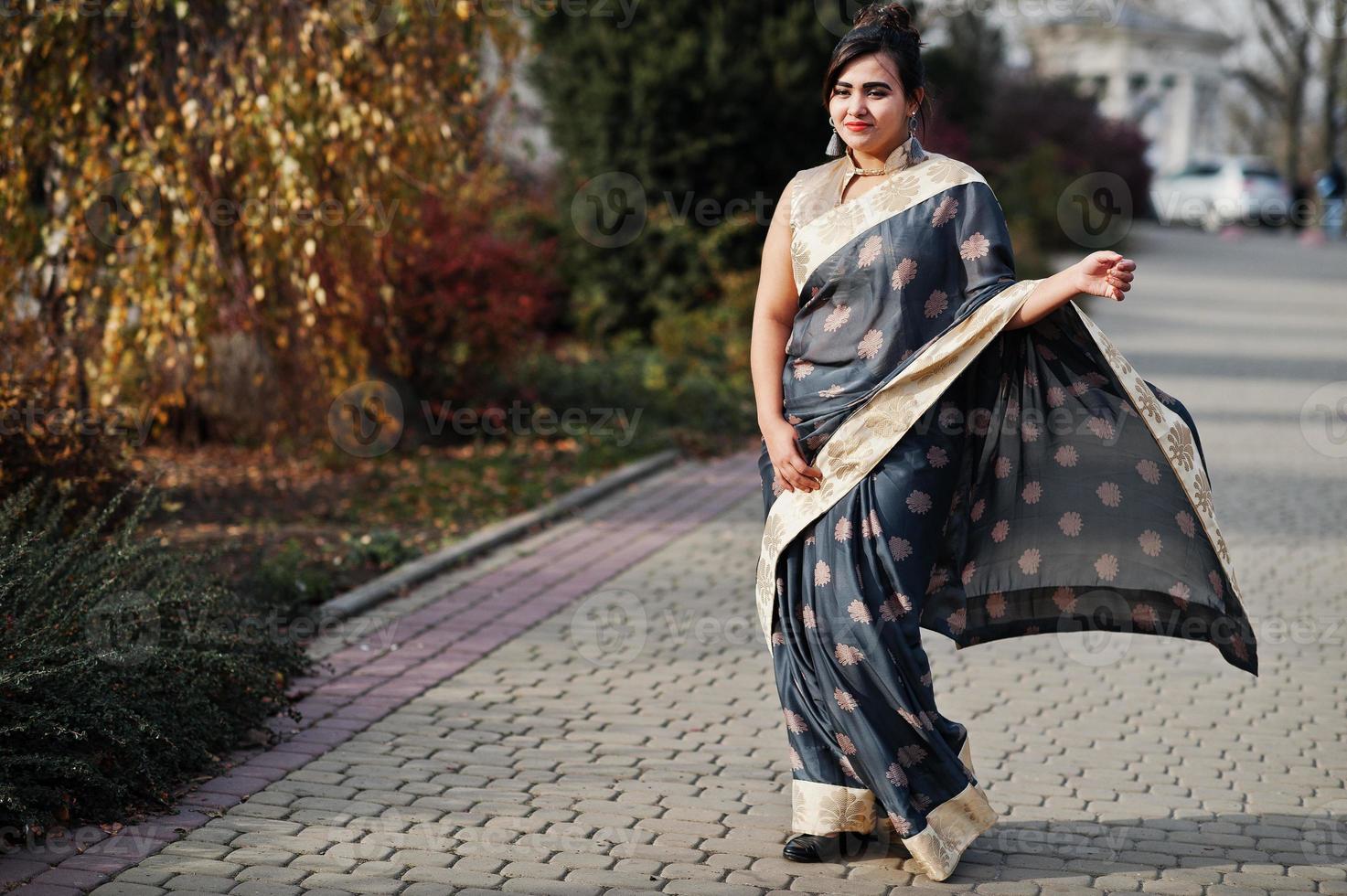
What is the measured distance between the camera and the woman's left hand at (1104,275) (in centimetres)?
332

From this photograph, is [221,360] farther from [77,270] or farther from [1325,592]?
[1325,592]

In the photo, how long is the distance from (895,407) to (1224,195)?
36.4m

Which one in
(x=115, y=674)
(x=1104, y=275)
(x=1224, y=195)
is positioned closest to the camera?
(x=1104, y=275)

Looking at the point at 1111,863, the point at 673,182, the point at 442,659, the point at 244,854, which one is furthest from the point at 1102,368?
the point at 673,182

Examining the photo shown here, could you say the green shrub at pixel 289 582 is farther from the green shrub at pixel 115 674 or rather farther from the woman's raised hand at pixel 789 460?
the woman's raised hand at pixel 789 460

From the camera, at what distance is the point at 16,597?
411 centimetres

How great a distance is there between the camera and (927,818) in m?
3.58

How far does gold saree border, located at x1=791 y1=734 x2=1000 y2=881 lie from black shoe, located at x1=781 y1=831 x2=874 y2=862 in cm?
3

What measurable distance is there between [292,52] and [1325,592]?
568 centimetres

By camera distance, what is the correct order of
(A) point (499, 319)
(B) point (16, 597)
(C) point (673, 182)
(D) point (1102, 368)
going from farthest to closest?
1. (C) point (673, 182)
2. (A) point (499, 319)
3. (B) point (16, 597)
4. (D) point (1102, 368)

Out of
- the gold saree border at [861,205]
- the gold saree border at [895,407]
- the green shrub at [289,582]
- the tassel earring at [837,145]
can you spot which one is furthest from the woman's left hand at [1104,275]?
the green shrub at [289,582]

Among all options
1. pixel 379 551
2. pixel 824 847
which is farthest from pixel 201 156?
pixel 824 847

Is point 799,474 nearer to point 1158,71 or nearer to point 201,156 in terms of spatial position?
point 201,156

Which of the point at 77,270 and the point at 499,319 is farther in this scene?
the point at 499,319
